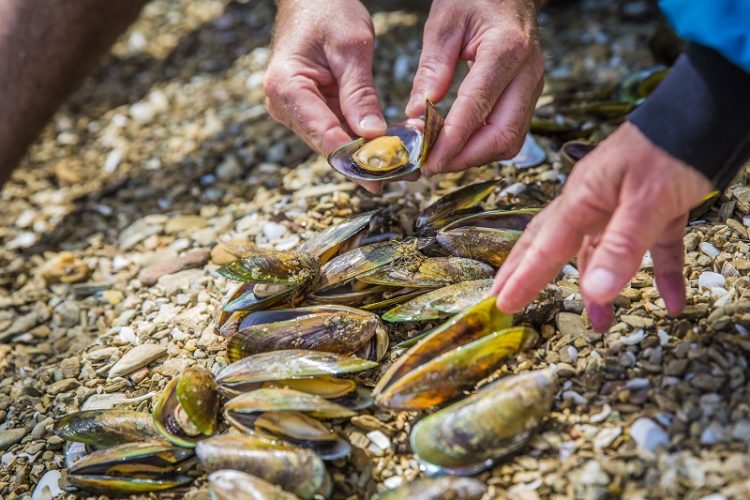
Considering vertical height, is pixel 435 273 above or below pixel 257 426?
above

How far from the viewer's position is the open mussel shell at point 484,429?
1544 millimetres

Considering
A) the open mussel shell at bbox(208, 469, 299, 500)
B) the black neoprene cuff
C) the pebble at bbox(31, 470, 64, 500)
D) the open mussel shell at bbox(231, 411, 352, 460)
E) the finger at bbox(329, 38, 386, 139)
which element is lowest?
the pebble at bbox(31, 470, 64, 500)

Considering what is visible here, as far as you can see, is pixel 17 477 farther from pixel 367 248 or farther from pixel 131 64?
pixel 131 64

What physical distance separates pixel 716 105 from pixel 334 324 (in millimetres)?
1057

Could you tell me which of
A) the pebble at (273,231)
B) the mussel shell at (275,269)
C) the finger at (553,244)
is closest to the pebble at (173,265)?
the pebble at (273,231)

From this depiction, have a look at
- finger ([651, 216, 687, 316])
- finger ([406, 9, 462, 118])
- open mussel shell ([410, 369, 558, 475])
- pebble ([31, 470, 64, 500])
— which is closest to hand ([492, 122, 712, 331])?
finger ([651, 216, 687, 316])

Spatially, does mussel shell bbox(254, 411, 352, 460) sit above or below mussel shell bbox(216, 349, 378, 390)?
below

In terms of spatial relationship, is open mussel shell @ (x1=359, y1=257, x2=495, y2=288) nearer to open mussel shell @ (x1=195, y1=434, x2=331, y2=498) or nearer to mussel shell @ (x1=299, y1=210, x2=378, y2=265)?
mussel shell @ (x1=299, y1=210, x2=378, y2=265)

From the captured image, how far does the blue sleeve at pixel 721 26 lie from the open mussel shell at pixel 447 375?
0.76 m

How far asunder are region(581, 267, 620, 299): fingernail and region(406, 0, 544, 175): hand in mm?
781

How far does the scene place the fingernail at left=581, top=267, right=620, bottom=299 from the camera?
1344 millimetres

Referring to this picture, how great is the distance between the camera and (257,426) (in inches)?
65.7

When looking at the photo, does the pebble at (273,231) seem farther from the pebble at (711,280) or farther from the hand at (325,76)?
the pebble at (711,280)

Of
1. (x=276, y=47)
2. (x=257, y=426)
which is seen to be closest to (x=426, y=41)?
(x=276, y=47)
